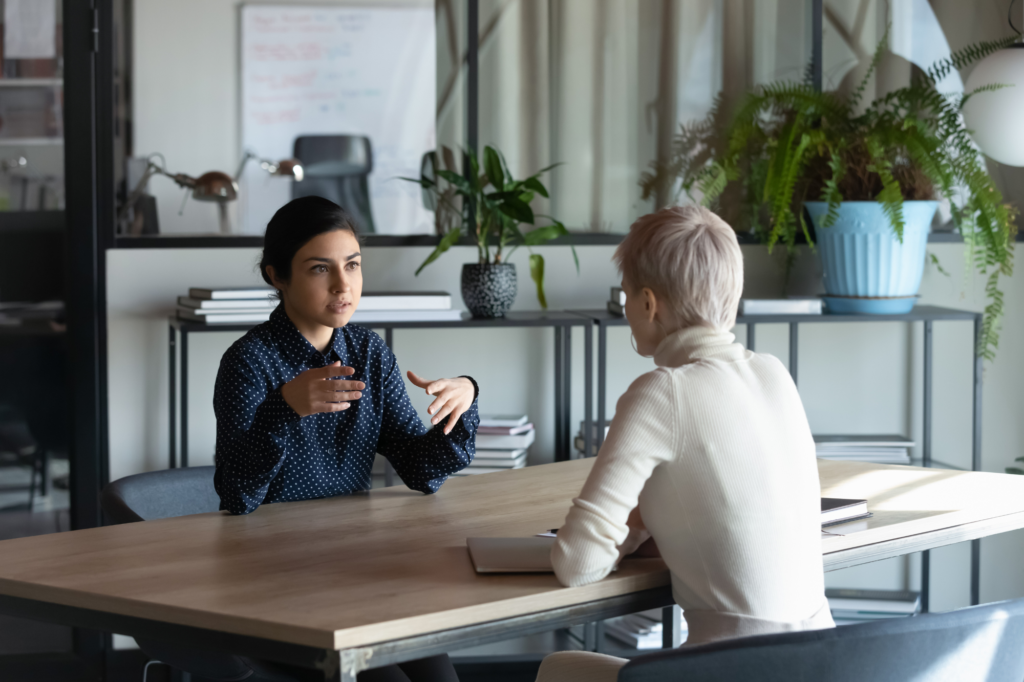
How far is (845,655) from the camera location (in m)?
1.07

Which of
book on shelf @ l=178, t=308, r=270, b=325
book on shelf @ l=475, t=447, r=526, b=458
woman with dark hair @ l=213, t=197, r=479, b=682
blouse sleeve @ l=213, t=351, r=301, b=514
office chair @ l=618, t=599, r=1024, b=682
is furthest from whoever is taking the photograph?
book on shelf @ l=475, t=447, r=526, b=458

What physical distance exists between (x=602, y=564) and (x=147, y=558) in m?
0.63

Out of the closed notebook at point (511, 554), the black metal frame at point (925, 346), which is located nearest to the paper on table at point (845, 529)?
the closed notebook at point (511, 554)

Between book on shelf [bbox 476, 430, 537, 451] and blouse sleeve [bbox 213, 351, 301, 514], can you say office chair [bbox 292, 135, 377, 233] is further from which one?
blouse sleeve [bbox 213, 351, 301, 514]

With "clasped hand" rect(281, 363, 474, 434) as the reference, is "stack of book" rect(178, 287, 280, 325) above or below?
above

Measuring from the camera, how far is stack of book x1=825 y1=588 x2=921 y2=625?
308 centimetres

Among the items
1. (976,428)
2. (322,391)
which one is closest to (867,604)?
(976,428)

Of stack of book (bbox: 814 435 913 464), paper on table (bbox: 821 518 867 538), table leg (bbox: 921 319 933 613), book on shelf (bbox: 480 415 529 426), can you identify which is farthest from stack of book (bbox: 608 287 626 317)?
paper on table (bbox: 821 518 867 538)

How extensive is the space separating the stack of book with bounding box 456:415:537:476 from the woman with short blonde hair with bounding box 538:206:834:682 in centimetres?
151

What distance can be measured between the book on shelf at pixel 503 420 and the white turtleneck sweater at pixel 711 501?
5.22 feet

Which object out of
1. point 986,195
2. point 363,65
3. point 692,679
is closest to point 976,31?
point 986,195

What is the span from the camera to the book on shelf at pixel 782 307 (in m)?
2.82

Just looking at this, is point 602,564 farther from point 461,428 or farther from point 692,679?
point 461,428

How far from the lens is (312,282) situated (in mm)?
1814
